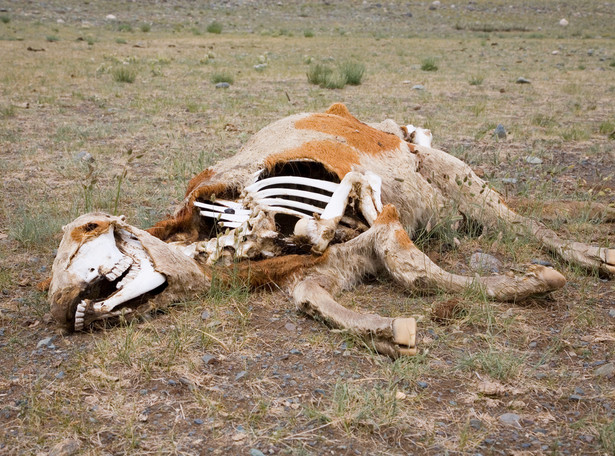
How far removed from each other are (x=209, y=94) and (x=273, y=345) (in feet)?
25.7

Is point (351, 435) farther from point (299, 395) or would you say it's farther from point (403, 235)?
point (403, 235)

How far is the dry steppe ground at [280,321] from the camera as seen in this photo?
2666 mm

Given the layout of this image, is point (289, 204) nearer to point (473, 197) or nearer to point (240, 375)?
point (240, 375)

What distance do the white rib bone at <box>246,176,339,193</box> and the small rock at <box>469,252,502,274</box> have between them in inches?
41.7

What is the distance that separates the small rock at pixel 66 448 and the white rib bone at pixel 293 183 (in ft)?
6.74

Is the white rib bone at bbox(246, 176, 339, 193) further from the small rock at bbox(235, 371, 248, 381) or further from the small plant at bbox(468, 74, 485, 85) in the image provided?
the small plant at bbox(468, 74, 485, 85)

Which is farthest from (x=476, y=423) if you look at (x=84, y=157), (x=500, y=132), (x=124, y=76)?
(x=124, y=76)

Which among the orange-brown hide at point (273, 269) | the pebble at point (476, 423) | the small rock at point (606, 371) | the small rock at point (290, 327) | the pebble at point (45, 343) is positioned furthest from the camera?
the orange-brown hide at point (273, 269)

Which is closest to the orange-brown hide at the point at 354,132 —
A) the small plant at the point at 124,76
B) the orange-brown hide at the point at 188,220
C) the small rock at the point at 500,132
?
the orange-brown hide at the point at 188,220

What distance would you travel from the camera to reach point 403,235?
3879mm

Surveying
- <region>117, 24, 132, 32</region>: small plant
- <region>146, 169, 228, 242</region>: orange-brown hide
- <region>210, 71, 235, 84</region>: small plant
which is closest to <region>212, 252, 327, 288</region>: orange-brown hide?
<region>146, 169, 228, 242</region>: orange-brown hide

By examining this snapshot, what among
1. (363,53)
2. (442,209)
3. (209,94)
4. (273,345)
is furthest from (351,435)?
(363,53)

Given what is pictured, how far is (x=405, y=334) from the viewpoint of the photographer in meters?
3.11

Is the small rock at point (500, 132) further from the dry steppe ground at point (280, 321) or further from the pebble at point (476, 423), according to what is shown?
the pebble at point (476, 423)
